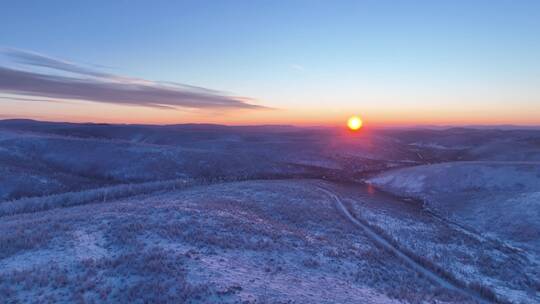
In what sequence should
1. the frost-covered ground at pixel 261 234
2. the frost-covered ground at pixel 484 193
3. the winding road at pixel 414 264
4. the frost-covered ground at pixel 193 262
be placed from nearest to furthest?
the frost-covered ground at pixel 193 262 < the frost-covered ground at pixel 261 234 < the winding road at pixel 414 264 < the frost-covered ground at pixel 484 193

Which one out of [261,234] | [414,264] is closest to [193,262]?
[261,234]

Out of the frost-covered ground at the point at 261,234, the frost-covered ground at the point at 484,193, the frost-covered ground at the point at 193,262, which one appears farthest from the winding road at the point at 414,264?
the frost-covered ground at the point at 484,193

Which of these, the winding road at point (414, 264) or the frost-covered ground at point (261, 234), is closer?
the frost-covered ground at point (261, 234)

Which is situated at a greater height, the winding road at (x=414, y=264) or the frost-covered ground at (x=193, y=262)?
the frost-covered ground at (x=193, y=262)

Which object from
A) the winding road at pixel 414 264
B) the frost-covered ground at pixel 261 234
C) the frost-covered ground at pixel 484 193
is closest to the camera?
the frost-covered ground at pixel 261 234

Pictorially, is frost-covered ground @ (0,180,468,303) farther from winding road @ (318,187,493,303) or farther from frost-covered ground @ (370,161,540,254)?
frost-covered ground @ (370,161,540,254)

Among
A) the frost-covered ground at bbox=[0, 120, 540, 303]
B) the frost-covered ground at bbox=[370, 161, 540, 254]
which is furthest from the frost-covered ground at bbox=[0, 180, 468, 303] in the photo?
the frost-covered ground at bbox=[370, 161, 540, 254]

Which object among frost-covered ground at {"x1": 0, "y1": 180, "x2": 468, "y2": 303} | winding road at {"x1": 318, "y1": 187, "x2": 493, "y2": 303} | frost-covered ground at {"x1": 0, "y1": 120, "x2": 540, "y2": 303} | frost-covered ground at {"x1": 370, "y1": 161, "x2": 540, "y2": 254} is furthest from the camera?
frost-covered ground at {"x1": 370, "y1": 161, "x2": 540, "y2": 254}

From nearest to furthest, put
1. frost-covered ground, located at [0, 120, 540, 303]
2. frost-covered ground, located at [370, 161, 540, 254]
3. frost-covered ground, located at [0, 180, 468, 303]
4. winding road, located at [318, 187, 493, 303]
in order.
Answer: frost-covered ground, located at [0, 180, 468, 303] → frost-covered ground, located at [0, 120, 540, 303] → winding road, located at [318, 187, 493, 303] → frost-covered ground, located at [370, 161, 540, 254]

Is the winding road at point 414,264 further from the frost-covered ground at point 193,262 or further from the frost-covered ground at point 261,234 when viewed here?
the frost-covered ground at point 193,262

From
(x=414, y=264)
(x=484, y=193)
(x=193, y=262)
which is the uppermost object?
(x=193, y=262)

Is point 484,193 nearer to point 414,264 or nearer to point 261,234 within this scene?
point 414,264

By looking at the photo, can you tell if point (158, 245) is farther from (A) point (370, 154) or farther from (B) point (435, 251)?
(A) point (370, 154)
